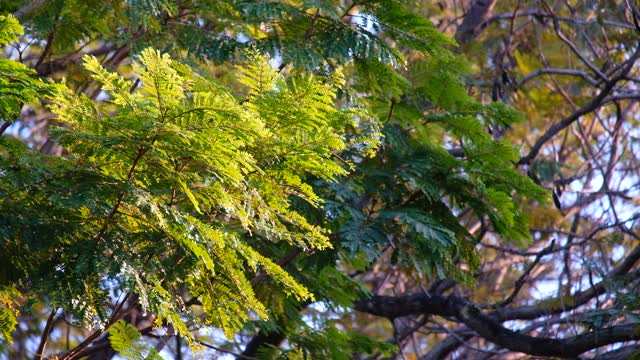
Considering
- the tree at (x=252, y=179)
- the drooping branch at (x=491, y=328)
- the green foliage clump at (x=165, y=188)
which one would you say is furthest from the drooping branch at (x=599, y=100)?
the green foliage clump at (x=165, y=188)

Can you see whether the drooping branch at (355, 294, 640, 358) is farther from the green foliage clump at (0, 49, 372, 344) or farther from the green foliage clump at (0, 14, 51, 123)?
the green foliage clump at (0, 14, 51, 123)

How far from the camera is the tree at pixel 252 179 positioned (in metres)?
3.34

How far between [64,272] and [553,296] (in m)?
4.61

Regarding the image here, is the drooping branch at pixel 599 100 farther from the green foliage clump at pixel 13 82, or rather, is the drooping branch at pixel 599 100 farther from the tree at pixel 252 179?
the green foliage clump at pixel 13 82

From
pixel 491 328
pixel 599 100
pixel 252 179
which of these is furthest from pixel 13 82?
pixel 599 100

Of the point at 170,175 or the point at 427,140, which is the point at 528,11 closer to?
the point at 427,140

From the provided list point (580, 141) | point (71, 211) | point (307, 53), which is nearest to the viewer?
point (71, 211)

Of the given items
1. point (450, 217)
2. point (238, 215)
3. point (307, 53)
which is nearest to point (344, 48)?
point (307, 53)

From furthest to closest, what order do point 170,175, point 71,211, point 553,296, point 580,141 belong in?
point 580,141 < point 553,296 < point 71,211 < point 170,175

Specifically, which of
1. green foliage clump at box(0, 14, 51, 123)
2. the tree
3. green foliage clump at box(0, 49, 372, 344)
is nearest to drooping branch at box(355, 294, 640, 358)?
the tree

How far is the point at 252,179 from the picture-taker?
368 cm

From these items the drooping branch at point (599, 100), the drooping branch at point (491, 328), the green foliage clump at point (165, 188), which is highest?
the drooping branch at point (599, 100)

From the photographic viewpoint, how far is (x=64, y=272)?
139 inches

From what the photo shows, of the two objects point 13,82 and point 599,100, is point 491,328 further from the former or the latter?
point 13,82
